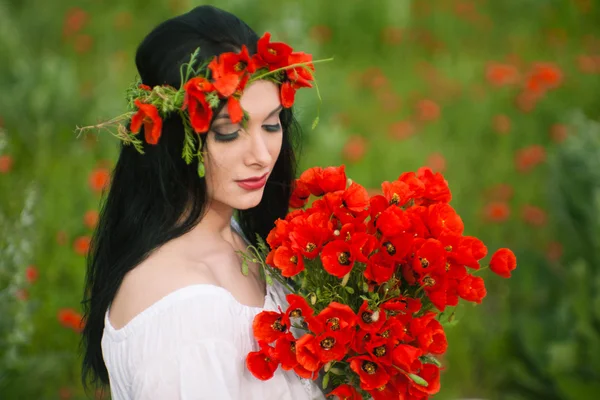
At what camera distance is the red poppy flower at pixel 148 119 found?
1.76m

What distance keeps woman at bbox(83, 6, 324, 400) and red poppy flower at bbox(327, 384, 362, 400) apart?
163mm

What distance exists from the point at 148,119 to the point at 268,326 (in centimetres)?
59

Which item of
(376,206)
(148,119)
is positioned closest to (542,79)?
(376,206)

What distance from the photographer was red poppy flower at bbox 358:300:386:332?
5.49 feet

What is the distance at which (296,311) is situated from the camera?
1.70 meters

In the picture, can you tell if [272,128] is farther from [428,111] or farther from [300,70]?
[428,111]

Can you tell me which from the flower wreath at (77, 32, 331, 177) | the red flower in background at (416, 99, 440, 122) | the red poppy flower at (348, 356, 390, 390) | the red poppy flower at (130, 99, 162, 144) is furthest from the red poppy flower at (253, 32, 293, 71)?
the red flower in background at (416, 99, 440, 122)

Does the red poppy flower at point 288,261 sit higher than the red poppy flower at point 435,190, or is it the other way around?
the red poppy flower at point 435,190

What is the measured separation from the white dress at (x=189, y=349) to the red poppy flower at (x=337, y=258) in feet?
1.01

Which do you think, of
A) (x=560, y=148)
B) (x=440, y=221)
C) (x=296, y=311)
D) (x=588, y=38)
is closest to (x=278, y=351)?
(x=296, y=311)

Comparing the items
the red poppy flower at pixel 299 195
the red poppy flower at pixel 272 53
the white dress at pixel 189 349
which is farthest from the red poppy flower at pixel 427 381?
the red poppy flower at pixel 272 53

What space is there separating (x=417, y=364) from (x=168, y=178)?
81cm

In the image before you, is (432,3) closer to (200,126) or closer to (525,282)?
(525,282)

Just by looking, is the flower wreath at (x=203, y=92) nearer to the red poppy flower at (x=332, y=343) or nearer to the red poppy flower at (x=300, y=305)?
the red poppy flower at (x=300, y=305)
